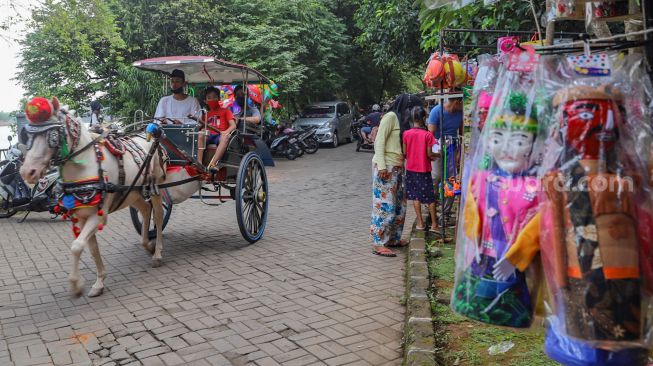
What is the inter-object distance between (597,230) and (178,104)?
589cm

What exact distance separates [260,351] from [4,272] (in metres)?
3.64

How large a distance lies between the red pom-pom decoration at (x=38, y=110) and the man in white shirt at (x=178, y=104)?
2204mm

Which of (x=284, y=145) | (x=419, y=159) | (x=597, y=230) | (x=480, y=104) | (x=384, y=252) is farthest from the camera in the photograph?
(x=284, y=145)

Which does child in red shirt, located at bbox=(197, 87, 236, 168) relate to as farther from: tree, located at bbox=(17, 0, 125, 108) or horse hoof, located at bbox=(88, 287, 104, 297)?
tree, located at bbox=(17, 0, 125, 108)

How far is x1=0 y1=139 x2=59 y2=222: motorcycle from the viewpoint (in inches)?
336

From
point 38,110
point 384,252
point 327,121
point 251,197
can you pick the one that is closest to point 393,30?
point 327,121

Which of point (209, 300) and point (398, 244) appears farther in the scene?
point (398, 244)

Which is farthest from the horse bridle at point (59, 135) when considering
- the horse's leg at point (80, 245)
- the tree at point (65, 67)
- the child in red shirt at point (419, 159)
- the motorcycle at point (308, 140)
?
the motorcycle at point (308, 140)

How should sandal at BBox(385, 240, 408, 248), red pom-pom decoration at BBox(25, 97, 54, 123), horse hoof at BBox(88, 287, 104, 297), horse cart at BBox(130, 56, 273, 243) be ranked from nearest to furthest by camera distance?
red pom-pom decoration at BBox(25, 97, 54, 123) < horse hoof at BBox(88, 287, 104, 297) < horse cart at BBox(130, 56, 273, 243) < sandal at BBox(385, 240, 408, 248)

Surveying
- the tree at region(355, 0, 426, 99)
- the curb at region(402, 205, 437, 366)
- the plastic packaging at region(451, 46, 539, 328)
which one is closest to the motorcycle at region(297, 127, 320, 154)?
the tree at region(355, 0, 426, 99)

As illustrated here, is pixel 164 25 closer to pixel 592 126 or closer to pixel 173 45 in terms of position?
pixel 173 45

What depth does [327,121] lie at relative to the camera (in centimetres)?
2109

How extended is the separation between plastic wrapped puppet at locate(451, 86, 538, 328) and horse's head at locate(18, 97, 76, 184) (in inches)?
149

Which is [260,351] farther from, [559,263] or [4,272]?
[4,272]
